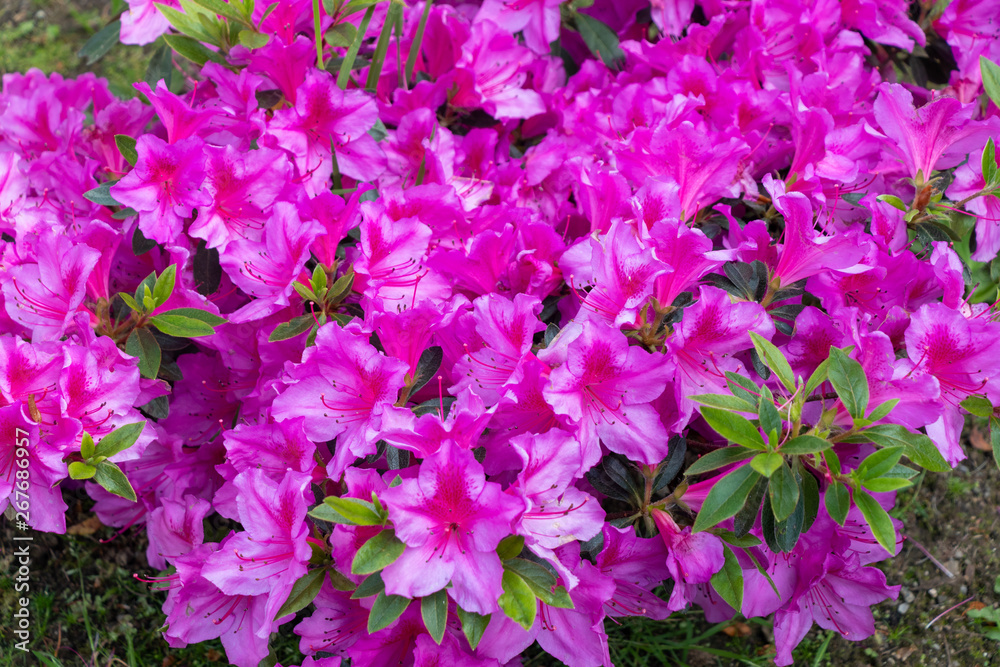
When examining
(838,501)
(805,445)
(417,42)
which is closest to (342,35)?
(417,42)

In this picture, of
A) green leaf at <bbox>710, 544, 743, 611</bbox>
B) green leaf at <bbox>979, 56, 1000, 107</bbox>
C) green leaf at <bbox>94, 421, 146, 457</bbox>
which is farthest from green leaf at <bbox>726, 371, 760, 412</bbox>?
green leaf at <bbox>94, 421, 146, 457</bbox>

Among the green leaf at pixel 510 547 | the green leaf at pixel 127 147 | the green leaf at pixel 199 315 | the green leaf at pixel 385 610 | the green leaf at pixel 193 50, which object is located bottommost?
the green leaf at pixel 385 610

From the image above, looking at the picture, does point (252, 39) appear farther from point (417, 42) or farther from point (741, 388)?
point (741, 388)

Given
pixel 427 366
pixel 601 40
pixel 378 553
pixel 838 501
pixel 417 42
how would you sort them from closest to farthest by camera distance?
pixel 378 553, pixel 838 501, pixel 427 366, pixel 417 42, pixel 601 40

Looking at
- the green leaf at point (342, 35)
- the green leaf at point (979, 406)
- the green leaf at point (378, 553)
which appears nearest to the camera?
the green leaf at point (378, 553)

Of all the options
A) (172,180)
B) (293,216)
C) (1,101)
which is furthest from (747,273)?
(1,101)

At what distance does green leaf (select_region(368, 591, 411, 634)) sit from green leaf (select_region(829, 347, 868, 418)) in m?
0.84

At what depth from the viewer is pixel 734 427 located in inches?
54.3

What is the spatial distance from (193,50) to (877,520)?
73.6 inches

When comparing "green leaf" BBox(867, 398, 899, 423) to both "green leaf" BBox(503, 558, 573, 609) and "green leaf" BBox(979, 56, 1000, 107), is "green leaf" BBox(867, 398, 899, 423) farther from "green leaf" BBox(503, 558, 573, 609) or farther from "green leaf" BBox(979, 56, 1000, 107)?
"green leaf" BBox(979, 56, 1000, 107)

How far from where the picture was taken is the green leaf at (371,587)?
4.46 ft

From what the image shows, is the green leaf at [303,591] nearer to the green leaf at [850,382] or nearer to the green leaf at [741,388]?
the green leaf at [741,388]

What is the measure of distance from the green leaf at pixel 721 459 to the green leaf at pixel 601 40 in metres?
1.42

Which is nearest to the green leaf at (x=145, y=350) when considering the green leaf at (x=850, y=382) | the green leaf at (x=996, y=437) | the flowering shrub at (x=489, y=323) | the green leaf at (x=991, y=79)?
the flowering shrub at (x=489, y=323)
